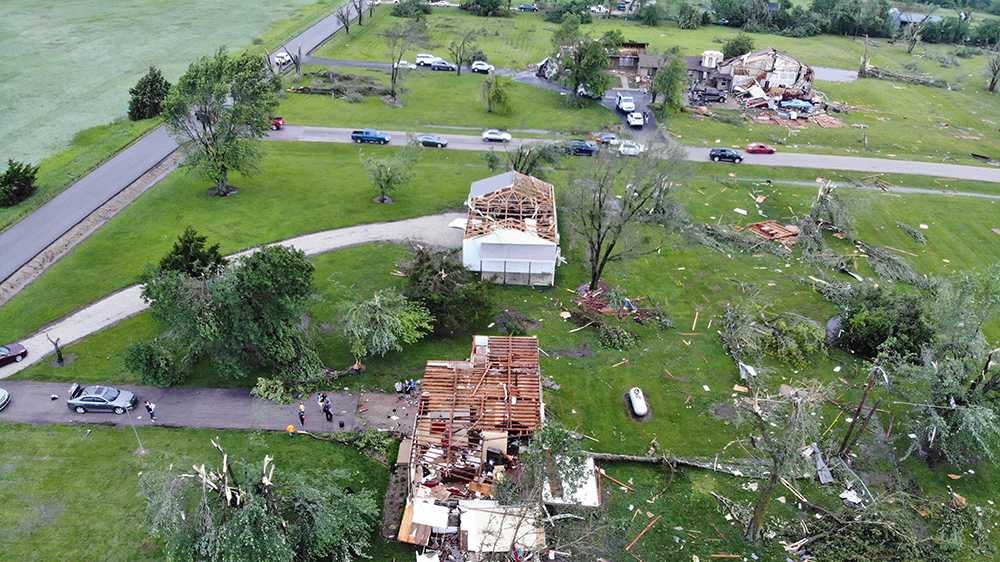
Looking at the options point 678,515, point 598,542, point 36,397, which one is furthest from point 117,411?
point 678,515

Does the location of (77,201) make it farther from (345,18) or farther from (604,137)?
(345,18)

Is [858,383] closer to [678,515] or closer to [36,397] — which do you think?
[678,515]

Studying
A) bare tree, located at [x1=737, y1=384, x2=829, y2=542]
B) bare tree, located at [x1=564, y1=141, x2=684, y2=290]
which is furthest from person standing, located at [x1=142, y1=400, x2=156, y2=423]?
bare tree, located at [x1=737, y1=384, x2=829, y2=542]

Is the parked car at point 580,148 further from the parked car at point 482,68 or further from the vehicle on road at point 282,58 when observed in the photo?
the vehicle on road at point 282,58

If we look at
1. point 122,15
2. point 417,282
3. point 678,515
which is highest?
point 122,15

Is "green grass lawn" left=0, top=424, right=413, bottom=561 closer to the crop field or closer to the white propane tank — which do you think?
the white propane tank

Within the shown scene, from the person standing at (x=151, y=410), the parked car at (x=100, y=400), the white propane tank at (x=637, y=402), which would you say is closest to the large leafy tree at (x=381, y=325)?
the person standing at (x=151, y=410)

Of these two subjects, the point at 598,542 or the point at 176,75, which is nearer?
the point at 598,542
